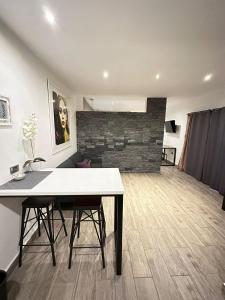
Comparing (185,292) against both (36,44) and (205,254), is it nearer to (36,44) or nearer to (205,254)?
(205,254)

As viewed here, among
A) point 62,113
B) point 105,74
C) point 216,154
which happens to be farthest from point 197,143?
point 62,113

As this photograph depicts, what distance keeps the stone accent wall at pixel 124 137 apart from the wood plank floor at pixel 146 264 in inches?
101

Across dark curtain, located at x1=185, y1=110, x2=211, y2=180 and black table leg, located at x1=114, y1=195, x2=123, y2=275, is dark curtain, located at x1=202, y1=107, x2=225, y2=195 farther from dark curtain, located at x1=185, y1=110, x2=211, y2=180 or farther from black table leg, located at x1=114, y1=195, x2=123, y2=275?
black table leg, located at x1=114, y1=195, x2=123, y2=275

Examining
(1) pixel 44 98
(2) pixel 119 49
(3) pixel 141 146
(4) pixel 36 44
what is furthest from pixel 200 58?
(3) pixel 141 146

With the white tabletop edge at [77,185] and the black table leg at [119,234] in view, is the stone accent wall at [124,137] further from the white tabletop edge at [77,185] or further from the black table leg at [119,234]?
the black table leg at [119,234]

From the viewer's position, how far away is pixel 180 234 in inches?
88.7

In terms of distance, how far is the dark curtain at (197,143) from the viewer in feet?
14.5

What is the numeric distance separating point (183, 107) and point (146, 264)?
569cm

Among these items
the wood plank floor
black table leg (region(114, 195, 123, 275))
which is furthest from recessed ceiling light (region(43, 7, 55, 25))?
the wood plank floor

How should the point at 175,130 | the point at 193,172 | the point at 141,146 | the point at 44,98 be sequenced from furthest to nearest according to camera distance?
the point at 175,130
the point at 141,146
the point at 193,172
the point at 44,98

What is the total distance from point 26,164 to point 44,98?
117 cm

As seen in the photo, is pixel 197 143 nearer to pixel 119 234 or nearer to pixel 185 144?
pixel 185 144

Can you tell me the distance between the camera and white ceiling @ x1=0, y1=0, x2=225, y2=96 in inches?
50.1

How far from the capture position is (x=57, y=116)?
3076mm
